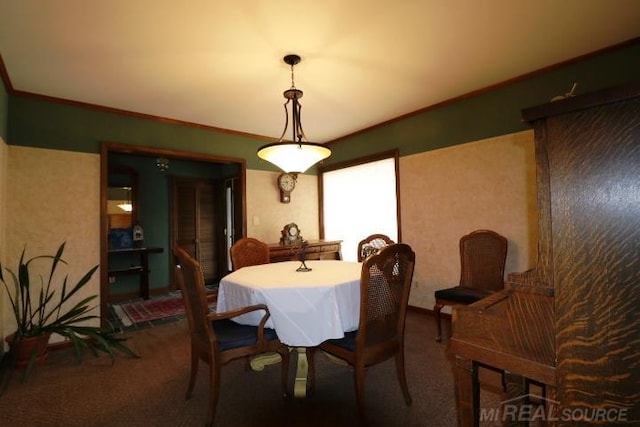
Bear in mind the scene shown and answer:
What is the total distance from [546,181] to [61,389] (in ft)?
10.4

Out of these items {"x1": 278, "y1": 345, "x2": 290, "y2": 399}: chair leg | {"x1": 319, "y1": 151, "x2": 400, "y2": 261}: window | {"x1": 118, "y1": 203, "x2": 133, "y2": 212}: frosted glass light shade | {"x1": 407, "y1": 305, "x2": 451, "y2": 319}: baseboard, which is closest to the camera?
{"x1": 278, "y1": 345, "x2": 290, "y2": 399}: chair leg

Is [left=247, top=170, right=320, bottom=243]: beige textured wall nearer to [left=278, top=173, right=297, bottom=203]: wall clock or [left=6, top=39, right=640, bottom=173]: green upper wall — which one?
[left=278, top=173, right=297, bottom=203]: wall clock

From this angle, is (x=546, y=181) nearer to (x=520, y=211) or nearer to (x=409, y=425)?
(x=409, y=425)

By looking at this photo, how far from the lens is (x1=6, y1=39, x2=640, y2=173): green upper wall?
260cm

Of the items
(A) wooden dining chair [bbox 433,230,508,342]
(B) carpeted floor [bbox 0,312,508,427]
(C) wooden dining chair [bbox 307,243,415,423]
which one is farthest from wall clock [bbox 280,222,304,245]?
(C) wooden dining chair [bbox 307,243,415,423]

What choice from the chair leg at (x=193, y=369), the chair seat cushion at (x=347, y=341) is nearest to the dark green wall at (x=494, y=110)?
the chair seat cushion at (x=347, y=341)

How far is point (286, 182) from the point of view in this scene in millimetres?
4840

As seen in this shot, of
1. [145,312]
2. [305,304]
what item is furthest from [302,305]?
[145,312]

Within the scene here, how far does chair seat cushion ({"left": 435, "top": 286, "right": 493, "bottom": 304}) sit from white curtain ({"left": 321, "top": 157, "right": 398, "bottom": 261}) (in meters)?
1.34

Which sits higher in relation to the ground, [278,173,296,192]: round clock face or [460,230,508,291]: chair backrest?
[278,173,296,192]: round clock face

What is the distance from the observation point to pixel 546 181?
91 cm

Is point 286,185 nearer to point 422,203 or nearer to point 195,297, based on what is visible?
point 422,203

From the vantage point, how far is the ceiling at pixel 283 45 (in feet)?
6.30

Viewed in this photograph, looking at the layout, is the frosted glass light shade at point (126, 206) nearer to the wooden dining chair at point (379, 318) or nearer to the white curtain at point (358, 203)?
the white curtain at point (358, 203)
